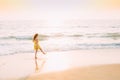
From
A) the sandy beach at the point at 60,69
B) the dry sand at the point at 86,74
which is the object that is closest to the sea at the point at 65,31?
the sandy beach at the point at 60,69

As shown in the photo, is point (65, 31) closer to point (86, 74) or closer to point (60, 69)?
point (60, 69)

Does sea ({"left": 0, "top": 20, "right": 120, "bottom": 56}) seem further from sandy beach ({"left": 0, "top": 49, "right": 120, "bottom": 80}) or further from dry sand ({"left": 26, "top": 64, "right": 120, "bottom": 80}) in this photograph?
dry sand ({"left": 26, "top": 64, "right": 120, "bottom": 80})

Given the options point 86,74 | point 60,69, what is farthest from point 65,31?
point 86,74

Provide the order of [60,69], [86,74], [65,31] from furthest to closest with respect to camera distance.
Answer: [65,31]
[60,69]
[86,74]

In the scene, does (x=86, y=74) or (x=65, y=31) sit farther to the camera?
(x=65, y=31)

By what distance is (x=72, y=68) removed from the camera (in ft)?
18.0

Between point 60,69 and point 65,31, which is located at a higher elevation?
point 60,69

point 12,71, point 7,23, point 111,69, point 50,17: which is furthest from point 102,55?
point 7,23

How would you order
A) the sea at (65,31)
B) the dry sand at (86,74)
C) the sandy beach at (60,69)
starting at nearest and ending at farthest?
the dry sand at (86,74), the sandy beach at (60,69), the sea at (65,31)

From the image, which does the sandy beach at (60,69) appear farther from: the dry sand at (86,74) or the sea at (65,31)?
the sea at (65,31)

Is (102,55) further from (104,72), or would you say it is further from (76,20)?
(76,20)

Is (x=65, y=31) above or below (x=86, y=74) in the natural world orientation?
below

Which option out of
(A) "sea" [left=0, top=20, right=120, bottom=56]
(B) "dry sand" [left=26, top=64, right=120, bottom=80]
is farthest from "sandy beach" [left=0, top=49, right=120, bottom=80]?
(A) "sea" [left=0, top=20, right=120, bottom=56]

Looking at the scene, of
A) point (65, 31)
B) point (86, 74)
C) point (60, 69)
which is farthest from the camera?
point (65, 31)
